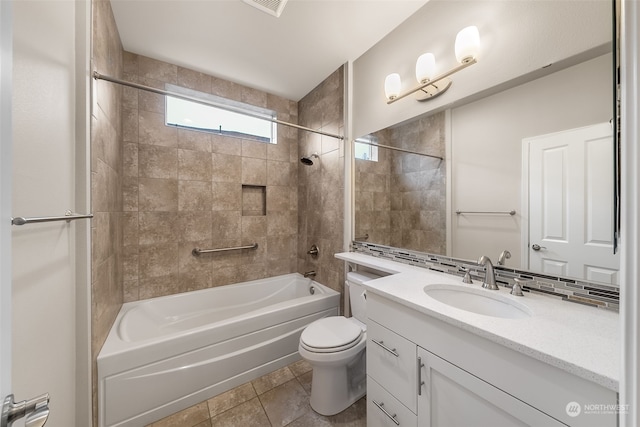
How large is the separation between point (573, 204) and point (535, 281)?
377 mm

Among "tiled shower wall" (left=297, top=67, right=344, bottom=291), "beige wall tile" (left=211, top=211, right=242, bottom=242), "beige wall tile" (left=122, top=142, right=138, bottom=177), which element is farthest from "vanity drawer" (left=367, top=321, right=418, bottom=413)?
"beige wall tile" (left=122, top=142, right=138, bottom=177)

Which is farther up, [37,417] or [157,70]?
[157,70]

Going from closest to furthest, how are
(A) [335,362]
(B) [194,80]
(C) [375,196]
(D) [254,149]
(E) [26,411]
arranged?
(E) [26,411] → (A) [335,362] → (C) [375,196] → (B) [194,80] → (D) [254,149]

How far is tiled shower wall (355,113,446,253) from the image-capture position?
1487 millimetres

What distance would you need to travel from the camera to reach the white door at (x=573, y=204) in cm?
89

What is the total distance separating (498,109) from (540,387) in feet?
4.08

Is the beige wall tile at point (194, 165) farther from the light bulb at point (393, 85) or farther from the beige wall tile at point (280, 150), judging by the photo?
the light bulb at point (393, 85)

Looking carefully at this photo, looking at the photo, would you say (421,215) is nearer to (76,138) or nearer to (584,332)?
(584,332)

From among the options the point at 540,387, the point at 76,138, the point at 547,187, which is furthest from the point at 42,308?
the point at 547,187

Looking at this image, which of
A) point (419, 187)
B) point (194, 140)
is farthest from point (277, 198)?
point (419, 187)

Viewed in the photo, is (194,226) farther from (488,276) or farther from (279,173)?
(488,276)

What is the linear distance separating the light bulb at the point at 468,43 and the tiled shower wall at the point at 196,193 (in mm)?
1921

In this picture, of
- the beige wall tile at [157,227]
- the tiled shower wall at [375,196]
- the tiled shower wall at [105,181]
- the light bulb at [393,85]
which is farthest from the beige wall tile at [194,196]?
the light bulb at [393,85]

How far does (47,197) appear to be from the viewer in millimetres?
844
